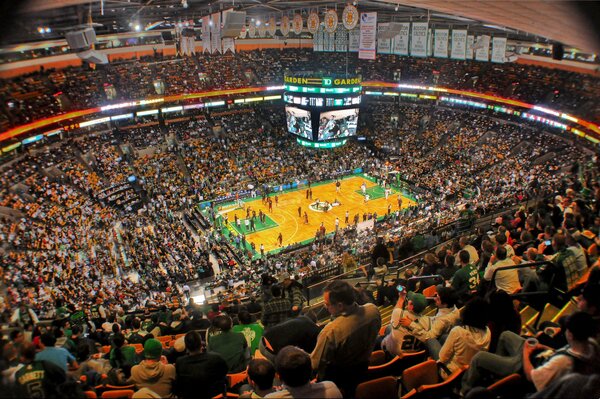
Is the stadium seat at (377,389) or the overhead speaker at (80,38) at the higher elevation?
the overhead speaker at (80,38)

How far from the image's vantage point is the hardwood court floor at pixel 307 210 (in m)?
26.2

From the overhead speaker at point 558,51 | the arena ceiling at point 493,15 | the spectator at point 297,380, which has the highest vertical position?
the arena ceiling at point 493,15

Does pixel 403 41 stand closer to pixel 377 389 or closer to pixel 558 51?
pixel 558 51

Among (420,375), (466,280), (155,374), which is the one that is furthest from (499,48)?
(155,374)

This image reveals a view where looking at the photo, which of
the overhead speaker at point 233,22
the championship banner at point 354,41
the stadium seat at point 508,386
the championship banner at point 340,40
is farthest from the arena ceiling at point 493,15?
the championship banner at point 340,40

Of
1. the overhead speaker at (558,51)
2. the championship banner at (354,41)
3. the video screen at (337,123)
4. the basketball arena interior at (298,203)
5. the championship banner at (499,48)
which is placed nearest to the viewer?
the basketball arena interior at (298,203)

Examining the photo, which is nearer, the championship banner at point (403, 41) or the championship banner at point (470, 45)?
the championship banner at point (470, 45)

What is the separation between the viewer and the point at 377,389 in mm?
3996

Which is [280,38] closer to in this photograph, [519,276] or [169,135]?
[169,135]

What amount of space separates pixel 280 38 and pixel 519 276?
46.3 meters

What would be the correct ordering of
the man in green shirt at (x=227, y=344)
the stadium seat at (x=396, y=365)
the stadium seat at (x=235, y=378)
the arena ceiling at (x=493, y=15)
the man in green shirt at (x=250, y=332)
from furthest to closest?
1. the man in green shirt at (x=250, y=332)
2. the man in green shirt at (x=227, y=344)
3. the stadium seat at (x=235, y=378)
4. the stadium seat at (x=396, y=365)
5. the arena ceiling at (x=493, y=15)

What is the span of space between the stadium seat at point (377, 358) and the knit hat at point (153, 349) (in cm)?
234

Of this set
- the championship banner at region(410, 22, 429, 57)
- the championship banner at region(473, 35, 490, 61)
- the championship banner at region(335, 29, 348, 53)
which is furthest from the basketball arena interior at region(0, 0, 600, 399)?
the championship banner at region(335, 29, 348, 53)

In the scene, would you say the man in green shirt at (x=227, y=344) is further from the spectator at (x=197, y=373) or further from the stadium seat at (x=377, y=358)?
the stadium seat at (x=377, y=358)
